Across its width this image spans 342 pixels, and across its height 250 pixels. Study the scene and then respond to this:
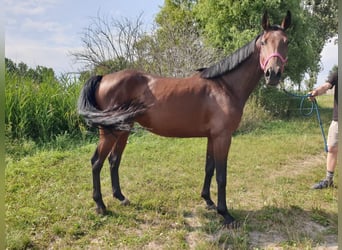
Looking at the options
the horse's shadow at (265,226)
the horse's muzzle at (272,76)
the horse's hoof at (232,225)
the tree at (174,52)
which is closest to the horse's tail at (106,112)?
the horse's shadow at (265,226)

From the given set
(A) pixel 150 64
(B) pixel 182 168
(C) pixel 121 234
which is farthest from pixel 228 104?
(A) pixel 150 64

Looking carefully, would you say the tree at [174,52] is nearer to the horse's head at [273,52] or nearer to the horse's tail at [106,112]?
the horse's tail at [106,112]

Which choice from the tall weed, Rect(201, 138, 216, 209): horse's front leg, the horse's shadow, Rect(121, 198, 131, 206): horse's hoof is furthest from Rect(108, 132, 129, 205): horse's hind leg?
the tall weed

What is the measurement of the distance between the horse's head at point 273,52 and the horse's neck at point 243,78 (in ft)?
0.58

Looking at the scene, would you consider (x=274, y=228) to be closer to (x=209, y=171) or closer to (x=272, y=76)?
(x=209, y=171)

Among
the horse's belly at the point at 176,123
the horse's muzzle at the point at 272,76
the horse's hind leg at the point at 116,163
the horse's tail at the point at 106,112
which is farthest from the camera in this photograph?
the horse's hind leg at the point at 116,163

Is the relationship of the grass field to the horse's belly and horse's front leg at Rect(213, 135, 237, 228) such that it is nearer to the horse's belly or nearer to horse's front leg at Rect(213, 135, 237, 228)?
horse's front leg at Rect(213, 135, 237, 228)

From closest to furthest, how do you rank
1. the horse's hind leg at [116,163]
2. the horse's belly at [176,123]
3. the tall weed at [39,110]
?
1. the horse's belly at [176,123]
2. the horse's hind leg at [116,163]
3. the tall weed at [39,110]

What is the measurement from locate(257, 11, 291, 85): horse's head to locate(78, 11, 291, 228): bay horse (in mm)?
13

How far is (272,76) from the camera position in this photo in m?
2.41

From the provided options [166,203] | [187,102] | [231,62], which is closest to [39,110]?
[166,203]

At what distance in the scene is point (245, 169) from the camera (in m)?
4.46

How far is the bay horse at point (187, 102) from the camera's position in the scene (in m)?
2.69

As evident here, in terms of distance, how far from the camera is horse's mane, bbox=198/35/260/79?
272cm
